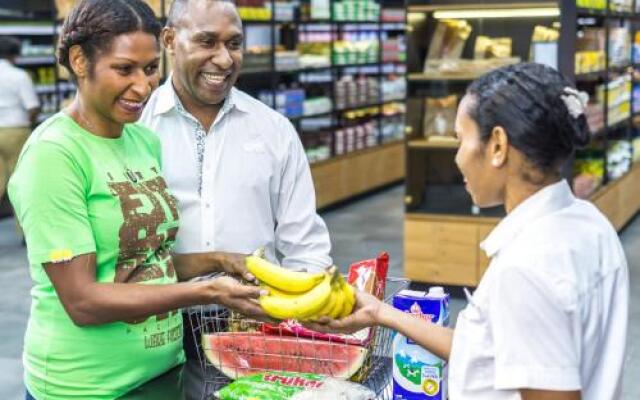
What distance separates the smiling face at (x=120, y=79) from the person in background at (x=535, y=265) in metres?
0.73

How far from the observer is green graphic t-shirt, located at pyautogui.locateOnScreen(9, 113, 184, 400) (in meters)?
1.84

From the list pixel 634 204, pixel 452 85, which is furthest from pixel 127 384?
pixel 634 204

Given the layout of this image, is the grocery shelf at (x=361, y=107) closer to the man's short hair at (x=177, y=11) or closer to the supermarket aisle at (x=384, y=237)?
the supermarket aisle at (x=384, y=237)

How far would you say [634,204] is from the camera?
9.30m

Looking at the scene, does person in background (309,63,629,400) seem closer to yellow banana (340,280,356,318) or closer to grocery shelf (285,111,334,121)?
yellow banana (340,280,356,318)

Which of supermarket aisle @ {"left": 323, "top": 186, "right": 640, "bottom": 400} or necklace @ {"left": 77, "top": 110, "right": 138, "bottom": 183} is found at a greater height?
necklace @ {"left": 77, "top": 110, "right": 138, "bottom": 183}

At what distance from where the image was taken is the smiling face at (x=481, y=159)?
61.4 inches

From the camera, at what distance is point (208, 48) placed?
247 cm

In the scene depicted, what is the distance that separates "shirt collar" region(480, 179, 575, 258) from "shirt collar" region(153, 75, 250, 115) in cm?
117

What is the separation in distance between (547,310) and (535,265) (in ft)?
0.23

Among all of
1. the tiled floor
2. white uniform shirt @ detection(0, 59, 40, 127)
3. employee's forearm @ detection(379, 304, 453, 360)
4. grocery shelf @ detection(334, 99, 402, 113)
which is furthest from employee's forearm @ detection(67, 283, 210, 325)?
grocery shelf @ detection(334, 99, 402, 113)

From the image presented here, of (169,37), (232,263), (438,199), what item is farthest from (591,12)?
(232,263)

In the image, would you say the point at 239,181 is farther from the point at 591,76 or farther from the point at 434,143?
the point at 591,76

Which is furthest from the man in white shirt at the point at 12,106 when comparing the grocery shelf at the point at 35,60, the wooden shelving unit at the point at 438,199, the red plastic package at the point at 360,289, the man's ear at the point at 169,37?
the red plastic package at the point at 360,289
